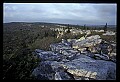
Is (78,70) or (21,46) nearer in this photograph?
(78,70)

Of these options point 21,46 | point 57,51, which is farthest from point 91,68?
point 21,46

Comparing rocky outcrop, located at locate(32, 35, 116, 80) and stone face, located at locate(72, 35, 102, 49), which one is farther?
stone face, located at locate(72, 35, 102, 49)

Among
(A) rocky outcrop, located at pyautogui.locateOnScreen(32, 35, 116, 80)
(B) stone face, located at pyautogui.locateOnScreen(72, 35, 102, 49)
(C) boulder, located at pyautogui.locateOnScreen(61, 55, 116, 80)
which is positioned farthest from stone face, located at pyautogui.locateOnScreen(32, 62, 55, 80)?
(B) stone face, located at pyautogui.locateOnScreen(72, 35, 102, 49)

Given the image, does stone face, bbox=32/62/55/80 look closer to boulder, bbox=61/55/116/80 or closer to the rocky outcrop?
the rocky outcrop

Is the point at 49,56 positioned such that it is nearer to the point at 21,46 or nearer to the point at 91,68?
the point at 21,46

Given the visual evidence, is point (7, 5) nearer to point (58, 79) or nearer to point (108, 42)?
point (58, 79)

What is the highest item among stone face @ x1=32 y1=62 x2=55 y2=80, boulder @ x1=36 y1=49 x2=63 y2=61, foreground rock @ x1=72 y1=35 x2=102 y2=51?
foreground rock @ x1=72 y1=35 x2=102 y2=51

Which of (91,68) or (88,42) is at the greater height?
(88,42)

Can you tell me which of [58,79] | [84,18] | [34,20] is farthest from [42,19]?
[58,79]

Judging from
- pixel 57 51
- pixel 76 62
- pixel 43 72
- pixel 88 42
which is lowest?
pixel 43 72

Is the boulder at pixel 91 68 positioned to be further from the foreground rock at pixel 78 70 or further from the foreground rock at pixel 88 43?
the foreground rock at pixel 88 43

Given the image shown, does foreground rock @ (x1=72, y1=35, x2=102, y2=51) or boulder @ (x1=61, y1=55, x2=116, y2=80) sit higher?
foreground rock @ (x1=72, y1=35, x2=102, y2=51)

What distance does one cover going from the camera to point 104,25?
7.89ft

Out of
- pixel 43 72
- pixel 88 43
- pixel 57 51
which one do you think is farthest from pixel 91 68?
pixel 43 72
